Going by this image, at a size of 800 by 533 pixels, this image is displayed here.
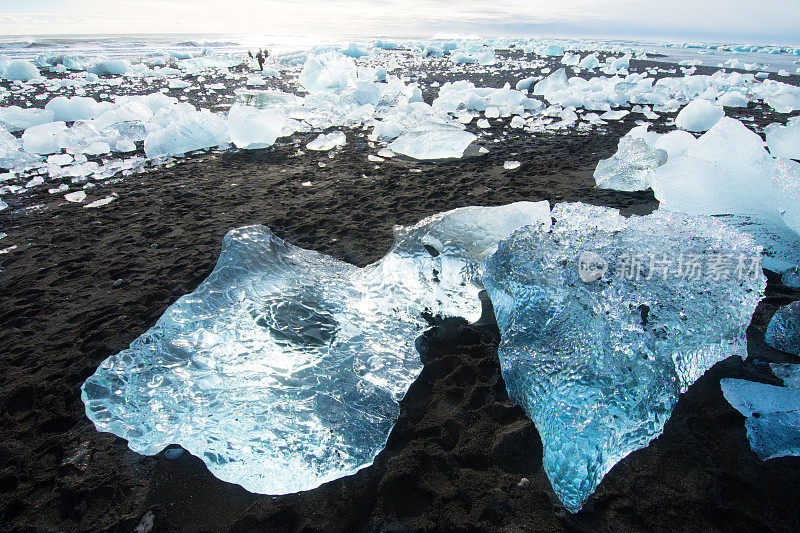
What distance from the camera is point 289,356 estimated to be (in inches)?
75.2

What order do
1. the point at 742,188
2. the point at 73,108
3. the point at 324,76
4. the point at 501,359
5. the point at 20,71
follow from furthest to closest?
the point at 20,71 → the point at 324,76 → the point at 73,108 → the point at 742,188 → the point at 501,359

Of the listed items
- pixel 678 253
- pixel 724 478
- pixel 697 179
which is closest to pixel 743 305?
pixel 678 253

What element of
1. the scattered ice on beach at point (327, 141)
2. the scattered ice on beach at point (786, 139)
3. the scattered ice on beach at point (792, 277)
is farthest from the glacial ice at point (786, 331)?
the scattered ice on beach at point (327, 141)

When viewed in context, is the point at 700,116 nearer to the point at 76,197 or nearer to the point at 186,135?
the point at 186,135

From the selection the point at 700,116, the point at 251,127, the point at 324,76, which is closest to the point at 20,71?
the point at 324,76

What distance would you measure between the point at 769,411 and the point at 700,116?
5954mm

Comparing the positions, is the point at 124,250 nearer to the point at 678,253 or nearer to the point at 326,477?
the point at 326,477

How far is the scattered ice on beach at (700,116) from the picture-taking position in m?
5.89

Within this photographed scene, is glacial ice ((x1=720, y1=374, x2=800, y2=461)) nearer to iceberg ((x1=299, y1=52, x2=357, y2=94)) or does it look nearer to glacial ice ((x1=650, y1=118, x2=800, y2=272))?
glacial ice ((x1=650, y1=118, x2=800, y2=272))

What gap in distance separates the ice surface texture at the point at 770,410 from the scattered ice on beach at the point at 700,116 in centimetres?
559

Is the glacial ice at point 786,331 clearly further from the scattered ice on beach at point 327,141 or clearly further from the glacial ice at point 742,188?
the scattered ice on beach at point 327,141

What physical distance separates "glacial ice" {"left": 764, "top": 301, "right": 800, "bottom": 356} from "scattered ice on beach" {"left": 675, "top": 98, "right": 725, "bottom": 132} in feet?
17.2

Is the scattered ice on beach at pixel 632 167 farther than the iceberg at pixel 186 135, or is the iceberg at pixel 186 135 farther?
the iceberg at pixel 186 135

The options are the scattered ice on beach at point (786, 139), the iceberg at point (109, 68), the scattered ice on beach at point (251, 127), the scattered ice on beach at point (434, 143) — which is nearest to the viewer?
the scattered ice on beach at point (786, 139)
